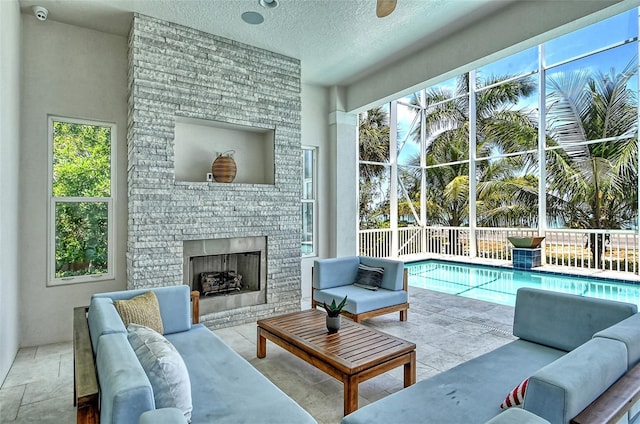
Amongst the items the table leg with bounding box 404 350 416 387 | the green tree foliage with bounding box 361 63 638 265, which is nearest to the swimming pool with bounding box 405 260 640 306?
the green tree foliage with bounding box 361 63 638 265

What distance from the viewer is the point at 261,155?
534 cm

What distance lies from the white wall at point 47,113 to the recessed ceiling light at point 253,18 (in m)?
1.66

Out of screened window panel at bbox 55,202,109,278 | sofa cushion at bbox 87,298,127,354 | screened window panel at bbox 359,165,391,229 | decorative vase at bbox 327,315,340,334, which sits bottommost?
decorative vase at bbox 327,315,340,334

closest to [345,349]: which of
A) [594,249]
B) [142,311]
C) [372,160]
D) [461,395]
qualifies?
[461,395]

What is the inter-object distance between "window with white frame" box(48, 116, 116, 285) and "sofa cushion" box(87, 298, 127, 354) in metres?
2.02

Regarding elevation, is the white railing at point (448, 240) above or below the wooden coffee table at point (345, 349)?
above

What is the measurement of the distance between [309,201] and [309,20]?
2.89 meters

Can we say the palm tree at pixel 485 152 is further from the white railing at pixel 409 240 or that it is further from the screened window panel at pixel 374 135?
the screened window panel at pixel 374 135

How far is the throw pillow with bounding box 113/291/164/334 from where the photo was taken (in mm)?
2650

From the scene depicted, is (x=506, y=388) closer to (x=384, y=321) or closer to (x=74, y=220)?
(x=384, y=321)

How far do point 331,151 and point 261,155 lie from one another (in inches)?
A: 58.9

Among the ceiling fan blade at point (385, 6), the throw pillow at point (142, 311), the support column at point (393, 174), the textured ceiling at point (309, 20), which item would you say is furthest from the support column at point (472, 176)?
the throw pillow at point (142, 311)

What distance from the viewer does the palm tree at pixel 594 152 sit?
25.4 ft

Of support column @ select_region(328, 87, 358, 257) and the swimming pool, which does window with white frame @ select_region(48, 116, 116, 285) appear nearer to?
support column @ select_region(328, 87, 358, 257)
